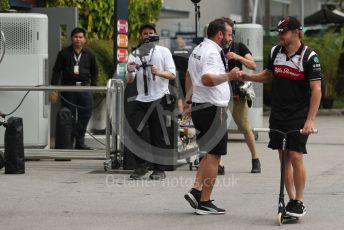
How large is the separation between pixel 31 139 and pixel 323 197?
5.35m

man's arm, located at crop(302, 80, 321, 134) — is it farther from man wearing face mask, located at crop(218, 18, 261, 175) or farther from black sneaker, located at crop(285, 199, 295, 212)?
man wearing face mask, located at crop(218, 18, 261, 175)

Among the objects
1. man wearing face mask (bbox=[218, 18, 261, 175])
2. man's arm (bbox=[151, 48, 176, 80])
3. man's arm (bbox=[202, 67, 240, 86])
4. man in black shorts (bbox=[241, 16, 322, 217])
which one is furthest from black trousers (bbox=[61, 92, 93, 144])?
man in black shorts (bbox=[241, 16, 322, 217])

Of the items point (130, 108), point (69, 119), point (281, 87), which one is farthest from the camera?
point (69, 119)

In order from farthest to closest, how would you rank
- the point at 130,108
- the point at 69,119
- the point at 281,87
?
the point at 69,119 → the point at 130,108 → the point at 281,87

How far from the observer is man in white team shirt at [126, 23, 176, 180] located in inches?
476

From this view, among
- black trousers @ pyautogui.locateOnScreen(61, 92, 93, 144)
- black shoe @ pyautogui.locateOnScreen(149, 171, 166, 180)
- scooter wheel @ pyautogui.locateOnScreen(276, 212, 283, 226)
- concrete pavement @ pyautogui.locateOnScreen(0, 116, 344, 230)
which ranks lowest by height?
concrete pavement @ pyautogui.locateOnScreen(0, 116, 344, 230)

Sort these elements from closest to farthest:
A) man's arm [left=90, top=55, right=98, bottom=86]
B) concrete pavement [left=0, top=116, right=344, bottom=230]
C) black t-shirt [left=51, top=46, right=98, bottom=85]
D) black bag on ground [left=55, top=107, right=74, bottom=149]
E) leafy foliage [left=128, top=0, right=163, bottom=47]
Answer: concrete pavement [left=0, top=116, right=344, bottom=230], black bag on ground [left=55, top=107, right=74, bottom=149], black t-shirt [left=51, top=46, right=98, bottom=85], man's arm [left=90, top=55, right=98, bottom=86], leafy foliage [left=128, top=0, right=163, bottom=47]

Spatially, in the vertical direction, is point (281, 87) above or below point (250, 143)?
above

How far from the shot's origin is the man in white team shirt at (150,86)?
1208 cm

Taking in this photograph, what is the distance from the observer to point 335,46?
2642cm

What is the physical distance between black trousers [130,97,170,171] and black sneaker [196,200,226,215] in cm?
261

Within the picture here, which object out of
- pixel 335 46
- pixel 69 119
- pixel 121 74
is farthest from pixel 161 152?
pixel 335 46

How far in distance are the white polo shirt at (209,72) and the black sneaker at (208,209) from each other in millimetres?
979

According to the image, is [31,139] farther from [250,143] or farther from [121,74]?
[250,143]
